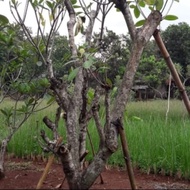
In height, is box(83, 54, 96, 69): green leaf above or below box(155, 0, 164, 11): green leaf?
below

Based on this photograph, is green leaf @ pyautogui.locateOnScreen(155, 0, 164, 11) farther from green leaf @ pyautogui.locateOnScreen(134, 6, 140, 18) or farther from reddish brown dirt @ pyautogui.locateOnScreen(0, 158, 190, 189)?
reddish brown dirt @ pyautogui.locateOnScreen(0, 158, 190, 189)

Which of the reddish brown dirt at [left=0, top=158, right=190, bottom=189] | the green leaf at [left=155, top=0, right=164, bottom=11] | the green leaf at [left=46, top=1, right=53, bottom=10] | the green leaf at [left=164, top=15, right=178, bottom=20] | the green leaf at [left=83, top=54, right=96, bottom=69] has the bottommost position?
the reddish brown dirt at [left=0, top=158, right=190, bottom=189]

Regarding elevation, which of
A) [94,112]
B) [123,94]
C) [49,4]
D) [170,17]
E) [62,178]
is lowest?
[62,178]

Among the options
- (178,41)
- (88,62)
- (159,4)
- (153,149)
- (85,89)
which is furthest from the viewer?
(178,41)

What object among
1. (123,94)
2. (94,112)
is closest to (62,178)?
(94,112)

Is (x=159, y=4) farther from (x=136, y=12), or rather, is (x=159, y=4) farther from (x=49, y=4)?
(x=49, y=4)

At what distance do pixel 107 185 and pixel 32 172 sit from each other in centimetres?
63

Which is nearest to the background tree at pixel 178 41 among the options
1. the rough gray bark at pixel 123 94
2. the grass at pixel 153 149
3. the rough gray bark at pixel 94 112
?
the grass at pixel 153 149

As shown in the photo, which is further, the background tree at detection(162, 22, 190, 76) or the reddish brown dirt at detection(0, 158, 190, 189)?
the background tree at detection(162, 22, 190, 76)

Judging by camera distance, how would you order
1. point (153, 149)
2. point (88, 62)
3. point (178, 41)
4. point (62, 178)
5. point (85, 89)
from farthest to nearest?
point (178, 41)
point (153, 149)
point (62, 178)
point (85, 89)
point (88, 62)

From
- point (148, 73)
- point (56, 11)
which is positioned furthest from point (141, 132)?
point (148, 73)

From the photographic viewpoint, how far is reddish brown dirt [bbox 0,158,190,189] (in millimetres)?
1998

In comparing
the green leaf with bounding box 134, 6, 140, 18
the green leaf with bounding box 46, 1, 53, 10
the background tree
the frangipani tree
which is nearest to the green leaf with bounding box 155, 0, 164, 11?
the frangipani tree

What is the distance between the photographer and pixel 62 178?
7.18 feet
